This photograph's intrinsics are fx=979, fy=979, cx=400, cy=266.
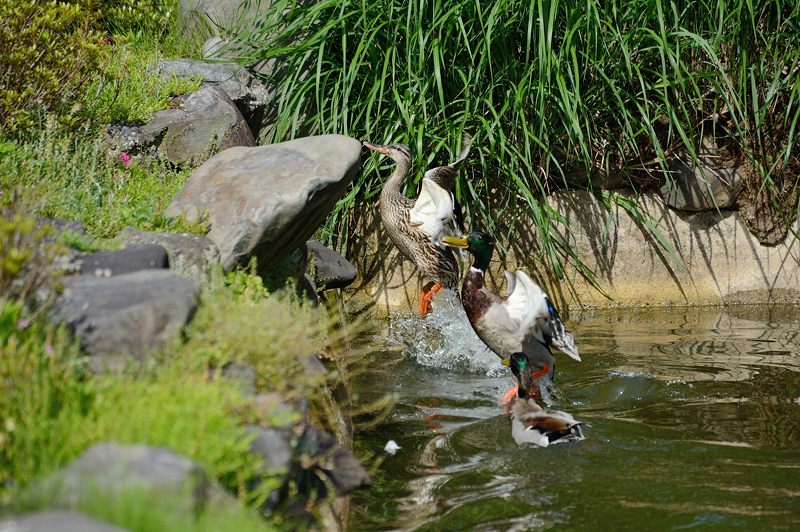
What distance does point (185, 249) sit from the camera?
443 cm

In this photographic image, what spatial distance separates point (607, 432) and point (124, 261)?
2.49 m

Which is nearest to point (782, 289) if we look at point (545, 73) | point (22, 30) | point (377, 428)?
point (545, 73)

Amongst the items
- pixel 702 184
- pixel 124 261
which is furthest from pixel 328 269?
pixel 702 184

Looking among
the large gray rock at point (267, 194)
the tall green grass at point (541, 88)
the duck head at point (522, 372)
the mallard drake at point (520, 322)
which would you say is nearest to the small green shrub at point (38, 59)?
the large gray rock at point (267, 194)

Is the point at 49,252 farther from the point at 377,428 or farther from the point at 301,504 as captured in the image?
the point at 377,428

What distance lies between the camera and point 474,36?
748 centimetres

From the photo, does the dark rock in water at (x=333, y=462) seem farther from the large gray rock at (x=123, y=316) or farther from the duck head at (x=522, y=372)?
the duck head at (x=522, y=372)

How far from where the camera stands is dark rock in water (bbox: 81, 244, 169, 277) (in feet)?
13.1

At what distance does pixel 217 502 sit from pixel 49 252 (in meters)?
1.37

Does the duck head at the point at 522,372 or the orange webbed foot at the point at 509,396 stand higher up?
the duck head at the point at 522,372

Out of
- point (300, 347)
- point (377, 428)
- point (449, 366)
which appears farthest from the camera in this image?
point (449, 366)

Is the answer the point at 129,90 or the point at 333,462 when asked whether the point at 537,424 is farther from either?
the point at 129,90

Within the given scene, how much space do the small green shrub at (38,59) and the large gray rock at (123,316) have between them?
8.78 ft

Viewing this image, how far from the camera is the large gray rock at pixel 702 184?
7.89 metres
